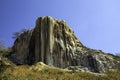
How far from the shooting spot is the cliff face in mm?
40562

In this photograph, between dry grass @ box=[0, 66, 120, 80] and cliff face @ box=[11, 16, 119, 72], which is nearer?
dry grass @ box=[0, 66, 120, 80]

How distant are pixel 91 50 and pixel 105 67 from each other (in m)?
3.54

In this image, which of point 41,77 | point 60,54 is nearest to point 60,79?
A: point 41,77

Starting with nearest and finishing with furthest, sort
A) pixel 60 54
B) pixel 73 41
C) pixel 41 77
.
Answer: pixel 41 77 → pixel 60 54 → pixel 73 41

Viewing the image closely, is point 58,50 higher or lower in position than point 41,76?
higher

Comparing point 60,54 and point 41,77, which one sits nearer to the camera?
point 41,77

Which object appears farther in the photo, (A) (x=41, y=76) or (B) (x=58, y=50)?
(B) (x=58, y=50)

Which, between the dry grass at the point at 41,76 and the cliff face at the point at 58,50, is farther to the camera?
the cliff face at the point at 58,50

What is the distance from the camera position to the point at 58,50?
40906 mm

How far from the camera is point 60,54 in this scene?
4069 centimetres

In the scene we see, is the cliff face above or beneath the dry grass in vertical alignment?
above

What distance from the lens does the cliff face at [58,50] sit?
133 feet

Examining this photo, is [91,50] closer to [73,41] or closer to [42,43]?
[73,41]

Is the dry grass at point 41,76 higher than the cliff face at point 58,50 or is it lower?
lower
